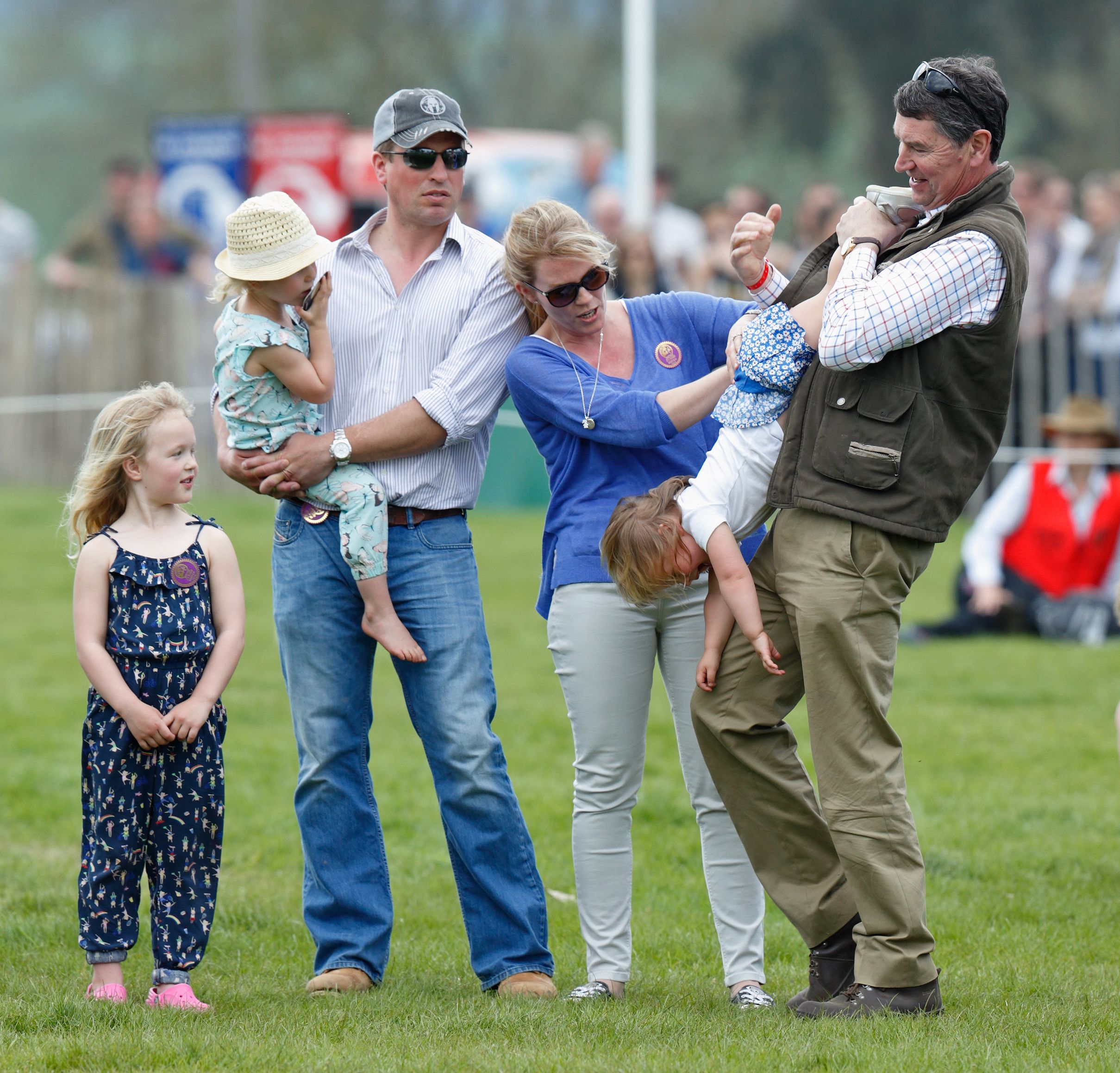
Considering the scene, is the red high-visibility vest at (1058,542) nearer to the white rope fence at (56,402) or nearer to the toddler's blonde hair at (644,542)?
the toddler's blonde hair at (644,542)

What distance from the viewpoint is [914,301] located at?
161 inches

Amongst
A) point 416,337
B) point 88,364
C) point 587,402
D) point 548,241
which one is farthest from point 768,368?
point 88,364

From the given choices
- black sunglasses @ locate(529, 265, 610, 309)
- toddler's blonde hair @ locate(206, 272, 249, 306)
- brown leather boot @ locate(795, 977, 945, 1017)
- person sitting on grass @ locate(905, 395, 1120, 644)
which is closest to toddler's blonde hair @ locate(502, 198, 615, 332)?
black sunglasses @ locate(529, 265, 610, 309)

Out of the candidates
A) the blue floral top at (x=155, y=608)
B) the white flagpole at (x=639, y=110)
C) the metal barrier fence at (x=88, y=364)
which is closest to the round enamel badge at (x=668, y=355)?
the blue floral top at (x=155, y=608)

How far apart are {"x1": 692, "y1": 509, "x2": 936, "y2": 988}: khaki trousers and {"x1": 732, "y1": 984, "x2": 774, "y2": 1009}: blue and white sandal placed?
0.42m

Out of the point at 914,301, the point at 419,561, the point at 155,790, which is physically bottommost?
the point at 155,790

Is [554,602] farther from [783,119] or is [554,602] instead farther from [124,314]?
[783,119]

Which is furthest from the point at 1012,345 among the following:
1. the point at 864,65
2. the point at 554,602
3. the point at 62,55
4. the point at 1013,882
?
the point at 62,55

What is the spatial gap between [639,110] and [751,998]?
1402 centimetres

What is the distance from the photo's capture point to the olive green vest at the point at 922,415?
421cm

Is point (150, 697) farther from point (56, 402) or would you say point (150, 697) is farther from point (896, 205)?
point (56, 402)

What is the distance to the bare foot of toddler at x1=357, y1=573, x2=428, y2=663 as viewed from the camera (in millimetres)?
4914

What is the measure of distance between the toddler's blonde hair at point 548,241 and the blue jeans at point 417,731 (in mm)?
766

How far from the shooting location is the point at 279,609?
200 inches
